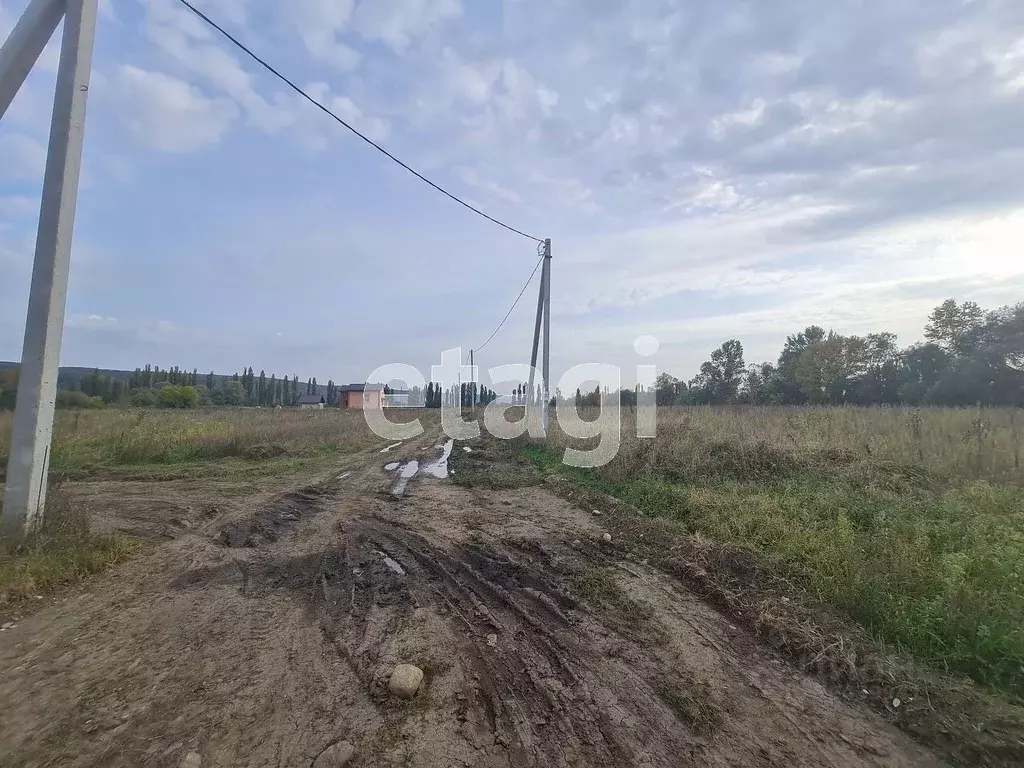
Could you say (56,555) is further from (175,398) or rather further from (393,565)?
(175,398)

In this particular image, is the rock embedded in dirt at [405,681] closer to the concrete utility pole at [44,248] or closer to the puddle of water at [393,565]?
the puddle of water at [393,565]

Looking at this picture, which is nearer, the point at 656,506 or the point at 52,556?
the point at 52,556

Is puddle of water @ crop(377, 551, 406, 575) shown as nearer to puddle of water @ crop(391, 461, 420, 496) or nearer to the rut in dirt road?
the rut in dirt road

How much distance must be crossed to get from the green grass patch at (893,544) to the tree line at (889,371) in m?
13.8

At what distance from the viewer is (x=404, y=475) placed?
402 inches

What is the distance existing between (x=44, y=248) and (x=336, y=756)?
16.8ft

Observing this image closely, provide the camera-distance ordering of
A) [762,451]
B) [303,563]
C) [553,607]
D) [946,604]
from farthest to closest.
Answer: [762,451]
[303,563]
[553,607]
[946,604]

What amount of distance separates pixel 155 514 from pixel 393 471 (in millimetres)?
4590

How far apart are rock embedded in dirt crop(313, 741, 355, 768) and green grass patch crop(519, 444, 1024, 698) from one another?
3267 millimetres

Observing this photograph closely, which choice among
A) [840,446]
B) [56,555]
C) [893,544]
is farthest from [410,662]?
[840,446]

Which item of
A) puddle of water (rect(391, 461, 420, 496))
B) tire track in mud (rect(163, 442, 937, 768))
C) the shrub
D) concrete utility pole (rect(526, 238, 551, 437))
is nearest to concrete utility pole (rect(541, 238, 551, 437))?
concrete utility pole (rect(526, 238, 551, 437))

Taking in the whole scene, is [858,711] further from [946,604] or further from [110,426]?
[110,426]

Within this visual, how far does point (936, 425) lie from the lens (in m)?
10.1

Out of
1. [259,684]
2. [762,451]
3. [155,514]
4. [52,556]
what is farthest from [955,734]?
[155,514]
